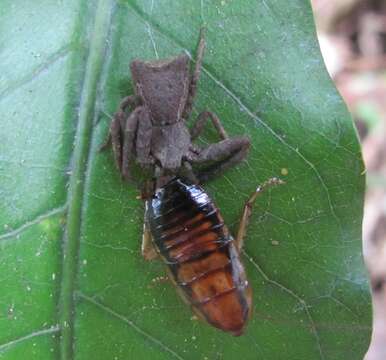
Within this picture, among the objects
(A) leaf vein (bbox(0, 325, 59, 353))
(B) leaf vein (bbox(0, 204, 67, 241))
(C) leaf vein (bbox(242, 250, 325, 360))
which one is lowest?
(C) leaf vein (bbox(242, 250, 325, 360))

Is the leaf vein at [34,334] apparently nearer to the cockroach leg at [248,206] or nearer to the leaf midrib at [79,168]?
the leaf midrib at [79,168]

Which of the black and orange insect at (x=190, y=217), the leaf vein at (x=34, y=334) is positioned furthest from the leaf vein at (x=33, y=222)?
the leaf vein at (x=34, y=334)

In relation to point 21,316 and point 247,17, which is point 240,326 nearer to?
point 21,316

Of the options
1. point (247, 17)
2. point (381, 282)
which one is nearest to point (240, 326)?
point (247, 17)

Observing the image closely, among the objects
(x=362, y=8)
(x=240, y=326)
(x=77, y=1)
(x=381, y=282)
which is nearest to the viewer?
(x=77, y=1)


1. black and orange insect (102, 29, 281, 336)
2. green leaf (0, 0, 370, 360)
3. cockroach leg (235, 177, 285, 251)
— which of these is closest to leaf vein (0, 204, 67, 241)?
green leaf (0, 0, 370, 360)

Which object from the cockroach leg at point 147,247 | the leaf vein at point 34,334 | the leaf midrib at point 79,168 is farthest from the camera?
the cockroach leg at point 147,247

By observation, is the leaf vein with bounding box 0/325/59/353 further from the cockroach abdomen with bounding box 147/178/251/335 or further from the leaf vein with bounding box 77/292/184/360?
the cockroach abdomen with bounding box 147/178/251/335

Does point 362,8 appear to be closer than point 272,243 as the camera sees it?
No
